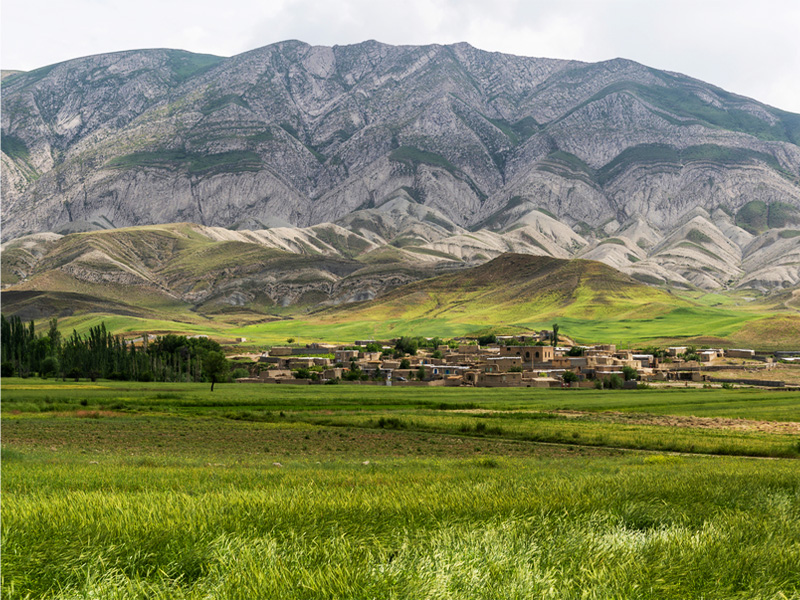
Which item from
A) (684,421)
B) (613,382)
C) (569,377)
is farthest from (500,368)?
(684,421)

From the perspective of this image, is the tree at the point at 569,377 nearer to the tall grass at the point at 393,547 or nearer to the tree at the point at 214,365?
the tree at the point at 214,365

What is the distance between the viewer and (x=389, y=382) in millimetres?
110812

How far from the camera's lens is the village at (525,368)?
105875 millimetres

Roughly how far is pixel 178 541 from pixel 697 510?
6022 millimetres

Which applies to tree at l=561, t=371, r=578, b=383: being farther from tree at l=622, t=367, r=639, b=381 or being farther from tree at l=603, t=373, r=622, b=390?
tree at l=622, t=367, r=639, b=381

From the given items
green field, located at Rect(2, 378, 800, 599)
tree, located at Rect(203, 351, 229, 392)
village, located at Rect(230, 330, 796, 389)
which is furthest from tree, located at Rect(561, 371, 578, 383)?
green field, located at Rect(2, 378, 800, 599)

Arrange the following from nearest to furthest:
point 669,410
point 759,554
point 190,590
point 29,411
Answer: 1. point 190,590
2. point 759,554
3. point 29,411
4. point 669,410

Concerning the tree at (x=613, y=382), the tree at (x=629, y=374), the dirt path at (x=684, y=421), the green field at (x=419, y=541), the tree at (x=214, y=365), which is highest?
the green field at (x=419, y=541)

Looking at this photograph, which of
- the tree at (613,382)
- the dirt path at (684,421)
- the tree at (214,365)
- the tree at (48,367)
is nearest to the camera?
the dirt path at (684,421)

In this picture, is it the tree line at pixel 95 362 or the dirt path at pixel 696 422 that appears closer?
the dirt path at pixel 696 422

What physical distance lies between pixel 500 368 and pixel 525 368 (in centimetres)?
603

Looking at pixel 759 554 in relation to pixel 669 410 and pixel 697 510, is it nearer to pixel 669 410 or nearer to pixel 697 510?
pixel 697 510

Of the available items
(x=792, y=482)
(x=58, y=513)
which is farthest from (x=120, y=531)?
(x=792, y=482)

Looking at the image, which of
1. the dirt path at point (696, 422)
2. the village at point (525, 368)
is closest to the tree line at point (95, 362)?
the village at point (525, 368)
